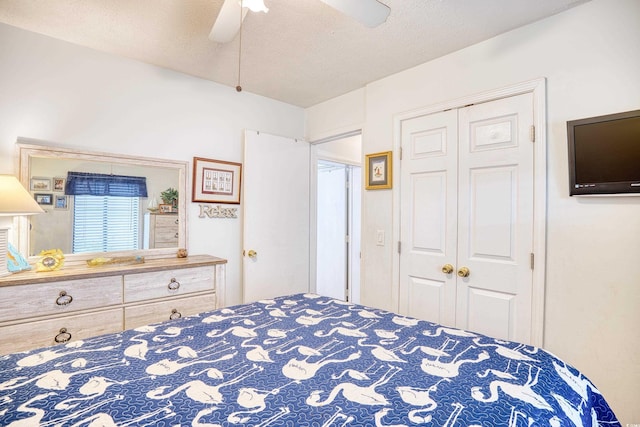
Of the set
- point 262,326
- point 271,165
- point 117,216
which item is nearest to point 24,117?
point 117,216

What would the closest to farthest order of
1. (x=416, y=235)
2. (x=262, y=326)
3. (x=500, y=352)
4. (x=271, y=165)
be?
(x=500, y=352), (x=262, y=326), (x=416, y=235), (x=271, y=165)

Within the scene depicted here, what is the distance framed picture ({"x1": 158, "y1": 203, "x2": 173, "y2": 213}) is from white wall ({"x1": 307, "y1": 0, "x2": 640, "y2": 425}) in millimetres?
2497

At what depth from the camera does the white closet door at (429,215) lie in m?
2.30

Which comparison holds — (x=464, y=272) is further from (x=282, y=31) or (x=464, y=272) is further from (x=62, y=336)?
(x=62, y=336)

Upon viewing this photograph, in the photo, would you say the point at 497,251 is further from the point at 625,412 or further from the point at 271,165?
the point at 271,165

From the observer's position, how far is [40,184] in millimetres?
2119

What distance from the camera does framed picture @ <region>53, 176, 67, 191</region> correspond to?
217 centimetres

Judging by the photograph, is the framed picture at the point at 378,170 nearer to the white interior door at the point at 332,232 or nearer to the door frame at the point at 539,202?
the door frame at the point at 539,202

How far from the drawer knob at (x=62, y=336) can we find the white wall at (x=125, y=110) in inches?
40.8

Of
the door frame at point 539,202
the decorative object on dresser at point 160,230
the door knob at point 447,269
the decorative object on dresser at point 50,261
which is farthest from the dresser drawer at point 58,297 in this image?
the door frame at point 539,202

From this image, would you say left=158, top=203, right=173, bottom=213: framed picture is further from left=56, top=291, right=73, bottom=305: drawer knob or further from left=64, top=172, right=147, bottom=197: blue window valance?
left=56, top=291, right=73, bottom=305: drawer knob

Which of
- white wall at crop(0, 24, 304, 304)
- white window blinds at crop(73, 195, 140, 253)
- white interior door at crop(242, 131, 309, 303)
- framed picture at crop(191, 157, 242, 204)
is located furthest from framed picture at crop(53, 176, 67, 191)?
white interior door at crop(242, 131, 309, 303)

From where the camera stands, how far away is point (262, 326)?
4.70ft

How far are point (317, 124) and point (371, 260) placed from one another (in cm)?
159
